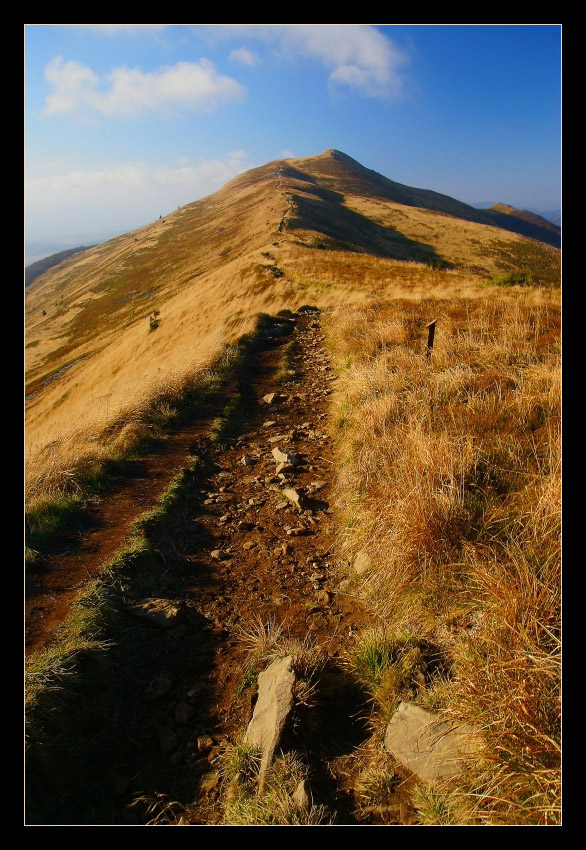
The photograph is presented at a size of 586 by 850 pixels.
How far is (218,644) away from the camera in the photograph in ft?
13.1

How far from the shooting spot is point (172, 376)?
10828 millimetres

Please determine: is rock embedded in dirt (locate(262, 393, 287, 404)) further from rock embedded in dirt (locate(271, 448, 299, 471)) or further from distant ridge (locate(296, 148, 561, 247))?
distant ridge (locate(296, 148, 561, 247))

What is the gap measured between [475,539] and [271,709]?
2.09 metres

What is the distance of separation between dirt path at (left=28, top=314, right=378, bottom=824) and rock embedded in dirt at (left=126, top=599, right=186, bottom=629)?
0.06 meters

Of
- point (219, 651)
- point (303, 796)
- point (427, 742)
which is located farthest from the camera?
point (219, 651)

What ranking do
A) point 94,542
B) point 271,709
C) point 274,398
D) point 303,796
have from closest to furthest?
1. point 303,796
2. point 271,709
3. point 94,542
4. point 274,398

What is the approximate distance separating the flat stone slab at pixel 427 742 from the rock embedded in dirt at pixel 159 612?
2234 mm

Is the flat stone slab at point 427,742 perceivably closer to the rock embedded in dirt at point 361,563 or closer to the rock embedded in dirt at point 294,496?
the rock embedded in dirt at point 361,563

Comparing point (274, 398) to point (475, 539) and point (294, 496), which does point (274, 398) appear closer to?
point (294, 496)

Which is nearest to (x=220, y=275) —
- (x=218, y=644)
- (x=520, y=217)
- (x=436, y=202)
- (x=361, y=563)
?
(x=361, y=563)

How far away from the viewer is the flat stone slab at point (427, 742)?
97.4 inches

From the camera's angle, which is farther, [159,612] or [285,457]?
[285,457]

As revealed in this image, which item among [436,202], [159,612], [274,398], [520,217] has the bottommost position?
[159,612]

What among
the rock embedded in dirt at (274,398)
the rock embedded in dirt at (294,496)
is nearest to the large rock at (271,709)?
the rock embedded in dirt at (294,496)
